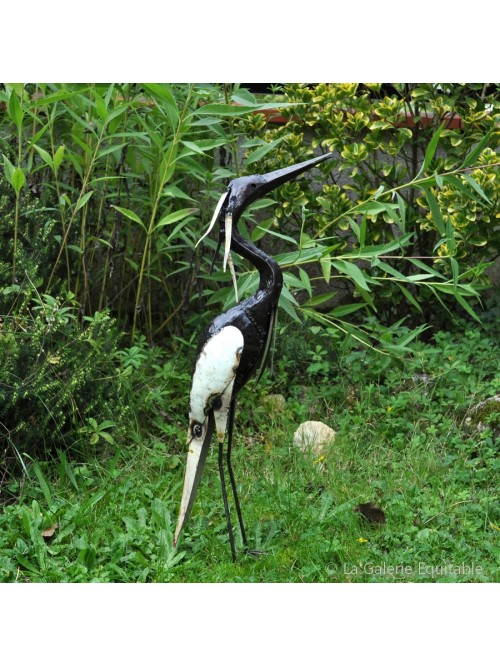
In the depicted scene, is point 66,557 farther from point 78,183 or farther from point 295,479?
point 78,183

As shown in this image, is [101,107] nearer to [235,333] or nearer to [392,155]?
[235,333]

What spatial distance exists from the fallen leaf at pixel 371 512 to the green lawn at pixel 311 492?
0.09 ft

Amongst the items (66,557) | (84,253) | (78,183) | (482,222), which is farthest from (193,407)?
(482,222)

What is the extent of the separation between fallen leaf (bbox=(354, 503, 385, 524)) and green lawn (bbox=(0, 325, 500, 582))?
3 centimetres

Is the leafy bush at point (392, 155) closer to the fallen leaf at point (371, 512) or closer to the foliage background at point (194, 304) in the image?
the foliage background at point (194, 304)

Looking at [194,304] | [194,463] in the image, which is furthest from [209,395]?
[194,304]

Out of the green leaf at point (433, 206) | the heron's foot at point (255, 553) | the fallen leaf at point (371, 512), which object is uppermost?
the green leaf at point (433, 206)

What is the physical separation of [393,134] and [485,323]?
1.25 meters

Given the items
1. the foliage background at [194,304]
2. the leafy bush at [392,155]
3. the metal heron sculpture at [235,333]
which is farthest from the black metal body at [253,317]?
the leafy bush at [392,155]

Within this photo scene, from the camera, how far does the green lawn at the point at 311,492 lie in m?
3.22

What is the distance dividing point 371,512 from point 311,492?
336 millimetres

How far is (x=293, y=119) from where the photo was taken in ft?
17.1

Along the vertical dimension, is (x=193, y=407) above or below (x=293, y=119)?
below

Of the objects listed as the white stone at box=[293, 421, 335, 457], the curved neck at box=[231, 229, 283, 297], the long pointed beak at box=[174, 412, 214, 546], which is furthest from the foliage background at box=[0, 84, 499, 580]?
the curved neck at box=[231, 229, 283, 297]
